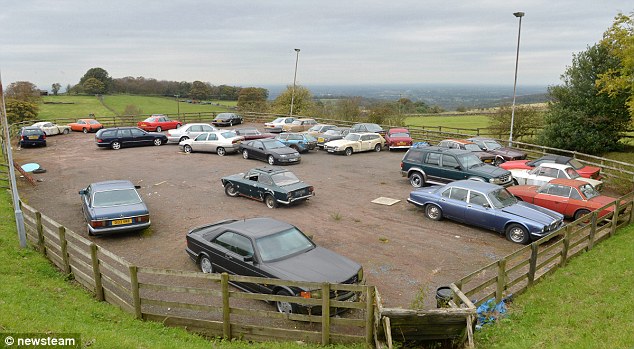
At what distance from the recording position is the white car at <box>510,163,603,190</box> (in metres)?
17.4

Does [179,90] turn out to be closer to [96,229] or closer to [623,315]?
[96,229]

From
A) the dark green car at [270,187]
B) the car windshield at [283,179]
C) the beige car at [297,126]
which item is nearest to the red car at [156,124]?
the beige car at [297,126]

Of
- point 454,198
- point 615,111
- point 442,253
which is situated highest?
point 615,111

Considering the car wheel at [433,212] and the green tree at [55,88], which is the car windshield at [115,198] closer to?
the car wheel at [433,212]

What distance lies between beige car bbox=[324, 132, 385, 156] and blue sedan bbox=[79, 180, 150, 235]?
15.3 meters

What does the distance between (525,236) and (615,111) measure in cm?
2379

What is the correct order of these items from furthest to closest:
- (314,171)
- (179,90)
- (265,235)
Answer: (179,90) < (314,171) < (265,235)

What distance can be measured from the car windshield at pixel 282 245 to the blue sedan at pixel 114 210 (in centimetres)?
540

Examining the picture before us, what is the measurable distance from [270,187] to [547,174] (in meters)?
11.4

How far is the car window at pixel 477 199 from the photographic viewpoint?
13.3 m

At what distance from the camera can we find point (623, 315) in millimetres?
7133

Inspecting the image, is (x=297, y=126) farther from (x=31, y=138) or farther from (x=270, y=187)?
(x=270, y=187)

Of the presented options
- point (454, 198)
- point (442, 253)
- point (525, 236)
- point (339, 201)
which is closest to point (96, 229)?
point (339, 201)

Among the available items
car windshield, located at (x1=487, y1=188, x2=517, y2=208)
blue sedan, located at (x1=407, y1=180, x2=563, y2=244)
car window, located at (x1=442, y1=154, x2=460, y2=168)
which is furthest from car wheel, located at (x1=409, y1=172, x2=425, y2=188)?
car windshield, located at (x1=487, y1=188, x2=517, y2=208)
